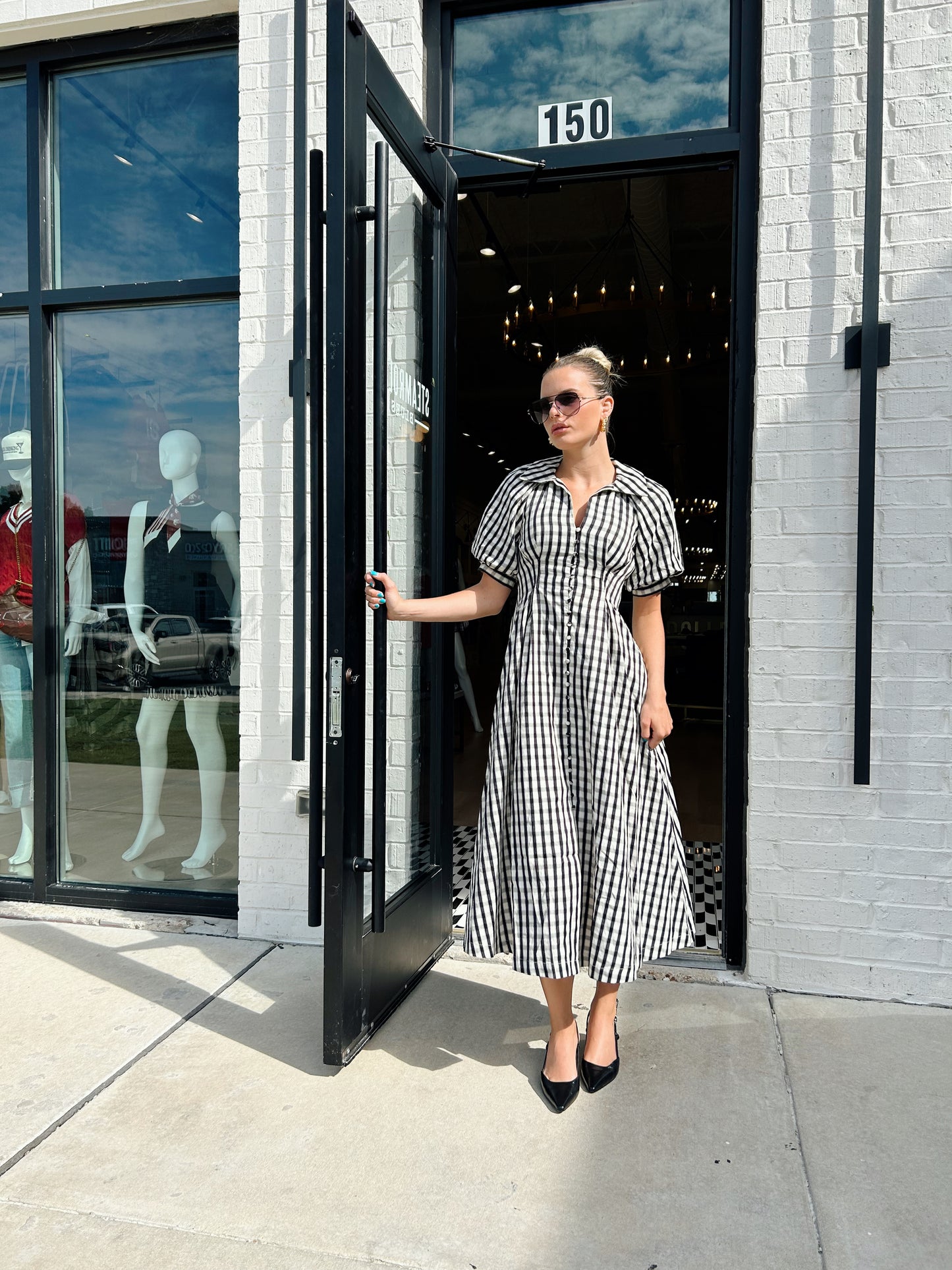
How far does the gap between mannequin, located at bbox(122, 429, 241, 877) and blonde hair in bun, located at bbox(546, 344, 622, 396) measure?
162 cm

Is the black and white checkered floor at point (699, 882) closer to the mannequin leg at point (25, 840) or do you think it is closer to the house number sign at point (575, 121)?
the mannequin leg at point (25, 840)

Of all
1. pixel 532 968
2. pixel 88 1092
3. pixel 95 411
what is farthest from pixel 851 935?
pixel 95 411

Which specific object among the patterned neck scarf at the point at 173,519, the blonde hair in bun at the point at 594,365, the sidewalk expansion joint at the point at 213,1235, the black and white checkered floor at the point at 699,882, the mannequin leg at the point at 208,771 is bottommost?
the black and white checkered floor at the point at 699,882

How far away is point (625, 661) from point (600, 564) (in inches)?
9.6

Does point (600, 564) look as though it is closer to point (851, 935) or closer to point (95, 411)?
point (851, 935)

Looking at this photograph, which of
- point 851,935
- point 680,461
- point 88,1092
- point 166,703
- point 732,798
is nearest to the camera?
point 88,1092

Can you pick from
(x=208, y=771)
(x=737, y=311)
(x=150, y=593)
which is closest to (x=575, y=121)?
(x=737, y=311)

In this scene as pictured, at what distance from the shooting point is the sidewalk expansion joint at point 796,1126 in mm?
1638

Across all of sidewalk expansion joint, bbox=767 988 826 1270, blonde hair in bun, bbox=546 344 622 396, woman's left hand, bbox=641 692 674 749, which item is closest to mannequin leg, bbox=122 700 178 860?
woman's left hand, bbox=641 692 674 749

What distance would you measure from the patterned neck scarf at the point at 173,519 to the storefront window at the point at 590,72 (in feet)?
5.20

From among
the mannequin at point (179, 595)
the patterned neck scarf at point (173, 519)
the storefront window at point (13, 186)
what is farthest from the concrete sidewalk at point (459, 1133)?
the storefront window at point (13, 186)

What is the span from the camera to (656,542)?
218cm

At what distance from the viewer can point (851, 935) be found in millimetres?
2609

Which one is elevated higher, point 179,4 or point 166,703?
point 179,4
